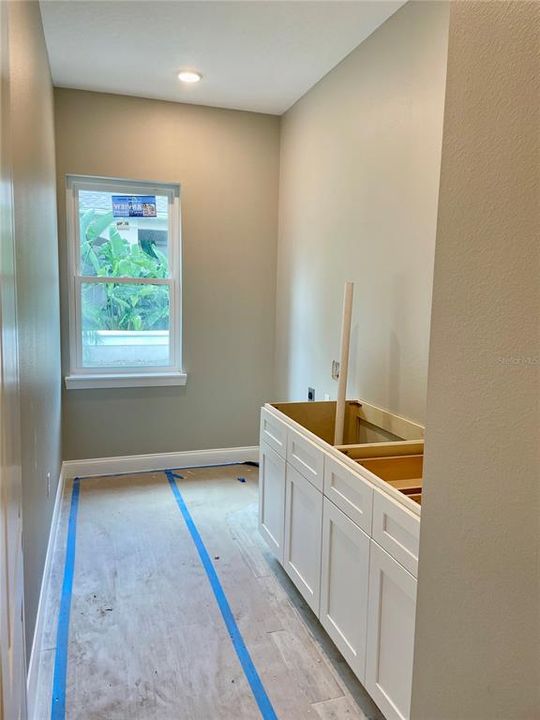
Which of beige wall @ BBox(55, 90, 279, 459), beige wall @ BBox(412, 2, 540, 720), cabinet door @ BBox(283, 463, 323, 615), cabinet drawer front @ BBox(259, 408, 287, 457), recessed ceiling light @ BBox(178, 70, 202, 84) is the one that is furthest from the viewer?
beige wall @ BBox(55, 90, 279, 459)

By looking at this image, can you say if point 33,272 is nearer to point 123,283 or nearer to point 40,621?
point 40,621

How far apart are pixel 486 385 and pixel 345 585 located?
1.40 meters

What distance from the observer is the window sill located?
4.02 metres

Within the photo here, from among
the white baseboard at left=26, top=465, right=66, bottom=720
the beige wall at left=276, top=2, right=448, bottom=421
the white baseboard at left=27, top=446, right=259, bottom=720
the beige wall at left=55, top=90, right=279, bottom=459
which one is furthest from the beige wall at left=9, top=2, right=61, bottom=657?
the beige wall at left=276, top=2, right=448, bottom=421

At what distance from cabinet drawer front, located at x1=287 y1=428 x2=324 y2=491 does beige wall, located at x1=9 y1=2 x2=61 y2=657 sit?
115cm

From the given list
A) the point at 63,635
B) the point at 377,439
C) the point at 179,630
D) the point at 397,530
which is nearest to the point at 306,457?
the point at 377,439

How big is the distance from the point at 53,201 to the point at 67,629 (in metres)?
2.58

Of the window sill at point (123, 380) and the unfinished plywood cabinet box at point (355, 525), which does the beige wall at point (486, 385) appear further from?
the window sill at point (123, 380)

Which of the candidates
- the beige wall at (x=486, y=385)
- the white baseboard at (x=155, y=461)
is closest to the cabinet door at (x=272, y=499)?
the white baseboard at (x=155, y=461)

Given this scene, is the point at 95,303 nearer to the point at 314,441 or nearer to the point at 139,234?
the point at 139,234

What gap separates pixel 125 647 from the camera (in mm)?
2223

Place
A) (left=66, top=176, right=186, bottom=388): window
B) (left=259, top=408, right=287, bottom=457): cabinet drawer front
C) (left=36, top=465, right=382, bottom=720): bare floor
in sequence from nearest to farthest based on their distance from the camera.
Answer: (left=36, top=465, right=382, bottom=720): bare floor → (left=259, top=408, right=287, bottom=457): cabinet drawer front → (left=66, top=176, right=186, bottom=388): window

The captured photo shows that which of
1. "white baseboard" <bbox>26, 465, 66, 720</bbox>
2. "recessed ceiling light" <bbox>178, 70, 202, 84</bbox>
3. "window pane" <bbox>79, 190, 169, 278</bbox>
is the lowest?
"white baseboard" <bbox>26, 465, 66, 720</bbox>

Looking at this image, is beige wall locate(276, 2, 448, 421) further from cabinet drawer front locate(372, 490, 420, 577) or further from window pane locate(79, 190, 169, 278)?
window pane locate(79, 190, 169, 278)
